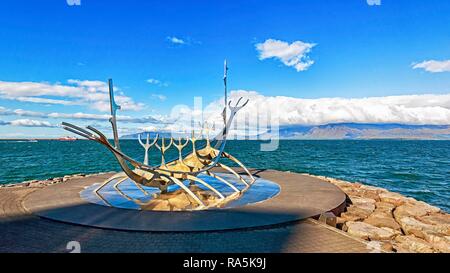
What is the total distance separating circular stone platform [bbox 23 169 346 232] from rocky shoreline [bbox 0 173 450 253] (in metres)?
0.67

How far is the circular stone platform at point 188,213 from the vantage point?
7.02 metres

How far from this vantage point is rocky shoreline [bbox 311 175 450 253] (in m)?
6.84

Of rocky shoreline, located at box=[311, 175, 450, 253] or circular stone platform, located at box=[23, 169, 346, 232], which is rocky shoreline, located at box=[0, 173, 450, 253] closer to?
rocky shoreline, located at box=[311, 175, 450, 253]

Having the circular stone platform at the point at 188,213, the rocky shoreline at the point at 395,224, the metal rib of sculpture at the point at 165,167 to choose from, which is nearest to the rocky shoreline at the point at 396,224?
the rocky shoreline at the point at 395,224

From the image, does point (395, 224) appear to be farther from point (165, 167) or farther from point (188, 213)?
point (165, 167)

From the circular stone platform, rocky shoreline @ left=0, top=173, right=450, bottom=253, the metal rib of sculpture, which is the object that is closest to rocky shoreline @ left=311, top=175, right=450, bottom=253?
rocky shoreline @ left=0, top=173, right=450, bottom=253

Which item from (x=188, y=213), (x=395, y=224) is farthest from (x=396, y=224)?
(x=188, y=213)

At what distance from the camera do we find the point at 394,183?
24.1 meters

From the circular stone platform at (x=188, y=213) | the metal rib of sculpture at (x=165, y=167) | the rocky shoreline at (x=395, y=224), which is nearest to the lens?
the rocky shoreline at (x=395, y=224)

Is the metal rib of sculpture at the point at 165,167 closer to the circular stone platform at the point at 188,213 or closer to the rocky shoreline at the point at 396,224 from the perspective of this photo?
the circular stone platform at the point at 188,213

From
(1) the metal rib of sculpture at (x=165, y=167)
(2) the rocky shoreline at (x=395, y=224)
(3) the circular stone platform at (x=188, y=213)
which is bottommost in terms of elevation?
(2) the rocky shoreline at (x=395, y=224)

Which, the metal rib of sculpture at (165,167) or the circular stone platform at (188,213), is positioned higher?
the metal rib of sculpture at (165,167)

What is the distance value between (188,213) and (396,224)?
17.7 feet

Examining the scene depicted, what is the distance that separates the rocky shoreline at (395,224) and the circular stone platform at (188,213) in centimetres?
67
